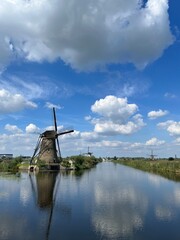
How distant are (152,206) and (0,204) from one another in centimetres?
1446

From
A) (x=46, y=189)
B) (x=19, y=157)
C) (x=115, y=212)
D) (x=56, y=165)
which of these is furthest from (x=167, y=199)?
(x=19, y=157)

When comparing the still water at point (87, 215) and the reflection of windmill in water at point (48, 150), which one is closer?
the still water at point (87, 215)

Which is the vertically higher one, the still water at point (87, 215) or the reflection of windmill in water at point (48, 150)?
the reflection of windmill in water at point (48, 150)

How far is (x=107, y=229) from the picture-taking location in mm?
22016

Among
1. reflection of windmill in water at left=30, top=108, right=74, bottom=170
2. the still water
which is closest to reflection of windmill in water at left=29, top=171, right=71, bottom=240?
the still water

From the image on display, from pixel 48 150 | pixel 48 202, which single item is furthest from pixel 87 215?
pixel 48 150

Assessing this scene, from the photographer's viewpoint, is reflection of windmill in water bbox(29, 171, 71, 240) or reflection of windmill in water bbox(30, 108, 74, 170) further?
reflection of windmill in water bbox(30, 108, 74, 170)

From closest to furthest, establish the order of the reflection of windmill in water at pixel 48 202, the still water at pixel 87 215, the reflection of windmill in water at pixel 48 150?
the still water at pixel 87 215 → the reflection of windmill in water at pixel 48 202 → the reflection of windmill in water at pixel 48 150

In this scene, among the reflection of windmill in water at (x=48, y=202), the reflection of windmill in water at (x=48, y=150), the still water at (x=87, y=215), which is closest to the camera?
the still water at (x=87, y=215)

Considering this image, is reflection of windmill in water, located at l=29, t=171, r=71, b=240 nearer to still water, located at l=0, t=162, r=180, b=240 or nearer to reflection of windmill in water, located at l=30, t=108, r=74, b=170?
still water, located at l=0, t=162, r=180, b=240

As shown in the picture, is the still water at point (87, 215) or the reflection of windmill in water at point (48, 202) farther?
the reflection of windmill in water at point (48, 202)

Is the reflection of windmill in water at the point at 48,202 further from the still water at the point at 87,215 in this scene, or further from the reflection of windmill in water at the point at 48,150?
the reflection of windmill in water at the point at 48,150

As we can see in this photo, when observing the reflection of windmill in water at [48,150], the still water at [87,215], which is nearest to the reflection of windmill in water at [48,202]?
the still water at [87,215]

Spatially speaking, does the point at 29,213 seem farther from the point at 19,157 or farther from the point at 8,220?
the point at 19,157
